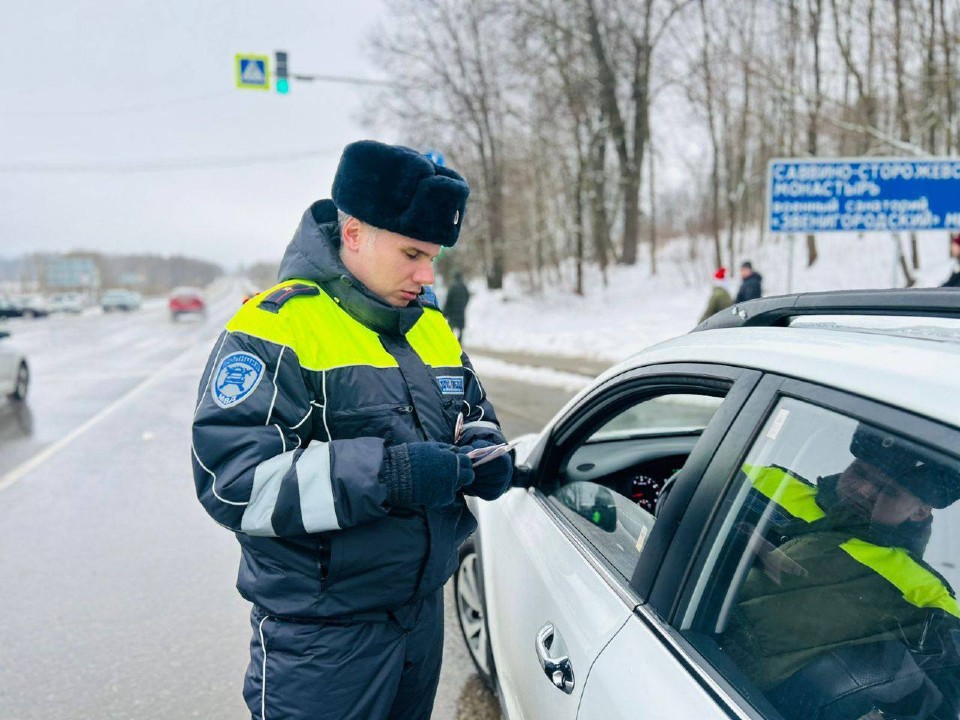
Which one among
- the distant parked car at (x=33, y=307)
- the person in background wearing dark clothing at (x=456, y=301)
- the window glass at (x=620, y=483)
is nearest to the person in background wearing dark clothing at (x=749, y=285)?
the person in background wearing dark clothing at (x=456, y=301)

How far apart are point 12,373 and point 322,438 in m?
10.5

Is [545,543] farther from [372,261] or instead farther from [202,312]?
[202,312]

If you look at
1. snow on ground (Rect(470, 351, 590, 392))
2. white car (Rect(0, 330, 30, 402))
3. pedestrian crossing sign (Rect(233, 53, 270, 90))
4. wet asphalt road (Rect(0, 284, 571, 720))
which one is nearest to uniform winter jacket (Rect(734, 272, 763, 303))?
snow on ground (Rect(470, 351, 590, 392))

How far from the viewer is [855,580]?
1.20 metres

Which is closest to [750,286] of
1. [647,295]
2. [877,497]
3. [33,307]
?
[647,295]

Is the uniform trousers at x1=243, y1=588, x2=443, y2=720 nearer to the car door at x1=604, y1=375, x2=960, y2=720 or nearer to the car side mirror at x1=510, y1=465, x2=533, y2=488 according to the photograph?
the car door at x1=604, y1=375, x2=960, y2=720

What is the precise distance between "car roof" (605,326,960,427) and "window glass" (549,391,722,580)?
223 millimetres

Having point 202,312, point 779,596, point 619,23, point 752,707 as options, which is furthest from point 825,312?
point 202,312

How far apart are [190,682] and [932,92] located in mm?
15402

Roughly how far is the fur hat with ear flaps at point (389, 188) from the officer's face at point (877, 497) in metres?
1.05

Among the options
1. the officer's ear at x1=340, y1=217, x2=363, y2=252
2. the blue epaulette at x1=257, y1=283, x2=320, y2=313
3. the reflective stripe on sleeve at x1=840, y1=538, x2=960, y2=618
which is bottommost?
the reflective stripe on sleeve at x1=840, y1=538, x2=960, y2=618

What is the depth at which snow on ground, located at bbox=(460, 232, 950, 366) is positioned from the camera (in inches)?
623

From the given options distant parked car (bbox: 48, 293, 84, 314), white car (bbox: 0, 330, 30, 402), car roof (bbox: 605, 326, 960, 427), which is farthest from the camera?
distant parked car (bbox: 48, 293, 84, 314)

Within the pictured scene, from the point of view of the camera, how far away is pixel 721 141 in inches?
910
